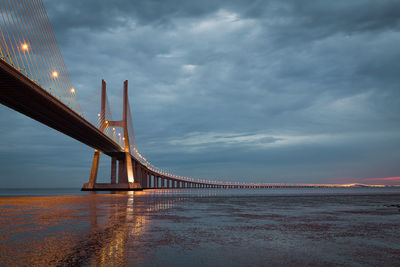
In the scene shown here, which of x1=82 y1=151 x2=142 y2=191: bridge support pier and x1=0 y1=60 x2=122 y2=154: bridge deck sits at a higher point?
x1=0 y1=60 x2=122 y2=154: bridge deck

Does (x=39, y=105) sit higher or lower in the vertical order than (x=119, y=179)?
higher

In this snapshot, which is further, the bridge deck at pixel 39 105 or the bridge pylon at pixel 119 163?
the bridge pylon at pixel 119 163

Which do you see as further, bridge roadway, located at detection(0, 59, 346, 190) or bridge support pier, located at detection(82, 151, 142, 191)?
bridge support pier, located at detection(82, 151, 142, 191)

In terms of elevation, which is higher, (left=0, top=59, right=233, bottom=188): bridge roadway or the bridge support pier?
(left=0, top=59, right=233, bottom=188): bridge roadway

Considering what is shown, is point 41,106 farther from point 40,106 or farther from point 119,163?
point 119,163

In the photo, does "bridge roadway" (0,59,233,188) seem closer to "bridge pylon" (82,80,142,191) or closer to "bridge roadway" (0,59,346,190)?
"bridge roadway" (0,59,346,190)

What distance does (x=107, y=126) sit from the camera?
7638 centimetres

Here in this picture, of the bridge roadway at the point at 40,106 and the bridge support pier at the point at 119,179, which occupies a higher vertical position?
the bridge roadway at the point at 40,106

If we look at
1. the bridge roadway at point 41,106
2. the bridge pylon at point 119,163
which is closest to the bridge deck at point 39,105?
the bridge roadway at point 41,106

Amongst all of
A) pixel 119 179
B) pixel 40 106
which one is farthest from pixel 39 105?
pixel 119 179

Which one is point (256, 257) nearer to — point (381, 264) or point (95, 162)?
point (381, 264)

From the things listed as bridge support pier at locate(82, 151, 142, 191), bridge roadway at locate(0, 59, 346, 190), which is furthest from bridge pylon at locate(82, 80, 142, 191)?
bridge roadway at locate(0, 59, 346, 190)

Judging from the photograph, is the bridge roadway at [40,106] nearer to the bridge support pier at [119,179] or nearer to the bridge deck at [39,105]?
the bridge deck at [39,105]

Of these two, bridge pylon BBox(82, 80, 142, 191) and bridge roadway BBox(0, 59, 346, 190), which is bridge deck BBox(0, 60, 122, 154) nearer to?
bridge roadway BBox(0, 59, 346, 190)
